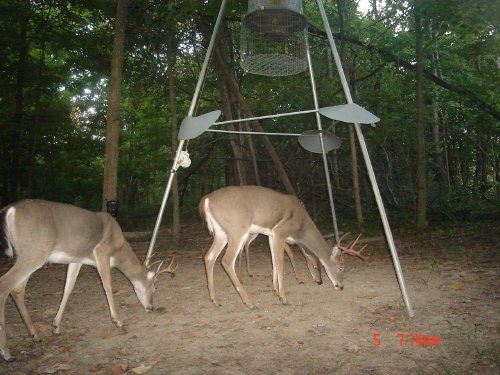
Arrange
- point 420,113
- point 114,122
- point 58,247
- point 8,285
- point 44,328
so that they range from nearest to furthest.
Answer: point 8,285 → point 58,247 → point 44,328 → point 114,122 → point 420,113

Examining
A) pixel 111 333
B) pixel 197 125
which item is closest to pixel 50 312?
pixel 111 333

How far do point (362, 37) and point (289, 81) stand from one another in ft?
14.3

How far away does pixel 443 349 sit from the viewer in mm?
3436

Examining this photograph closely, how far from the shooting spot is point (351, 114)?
14.7 feet

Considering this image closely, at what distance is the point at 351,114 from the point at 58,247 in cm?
333

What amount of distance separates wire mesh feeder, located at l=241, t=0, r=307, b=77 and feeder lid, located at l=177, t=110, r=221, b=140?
52.0 inches

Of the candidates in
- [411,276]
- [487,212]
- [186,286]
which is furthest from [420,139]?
[186,286]

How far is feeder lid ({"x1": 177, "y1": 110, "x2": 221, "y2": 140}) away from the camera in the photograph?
4.89 m

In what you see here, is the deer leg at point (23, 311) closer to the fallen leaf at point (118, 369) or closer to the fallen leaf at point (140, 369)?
the fallen leaf at point (118, 369)

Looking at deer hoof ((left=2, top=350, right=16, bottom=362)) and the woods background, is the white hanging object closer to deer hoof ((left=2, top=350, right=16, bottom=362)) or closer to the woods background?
the woods background

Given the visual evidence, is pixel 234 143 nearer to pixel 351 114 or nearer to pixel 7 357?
pixel 351 114

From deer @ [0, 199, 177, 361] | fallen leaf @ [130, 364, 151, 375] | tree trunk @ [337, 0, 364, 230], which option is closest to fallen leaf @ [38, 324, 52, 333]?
deer @ [0, 199, 177, 361]

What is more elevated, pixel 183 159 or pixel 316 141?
pixel 316 141
